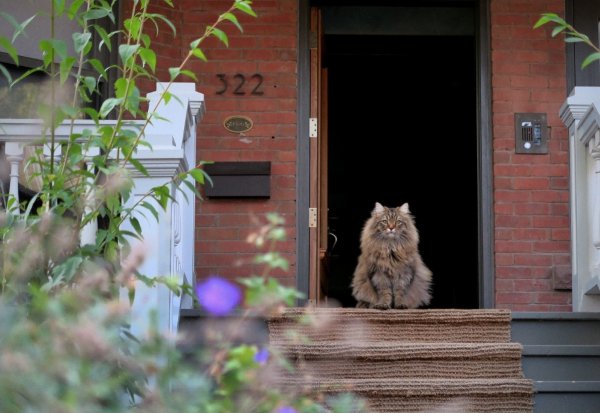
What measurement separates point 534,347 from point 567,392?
24 centimetres

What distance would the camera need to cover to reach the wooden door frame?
661 centimetres

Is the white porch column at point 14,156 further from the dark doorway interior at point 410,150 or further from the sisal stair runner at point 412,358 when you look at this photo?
the dark doorway interior at point 410,150

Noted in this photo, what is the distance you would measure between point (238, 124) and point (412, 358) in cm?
250

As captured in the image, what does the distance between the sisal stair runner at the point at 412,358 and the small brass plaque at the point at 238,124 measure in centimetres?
193

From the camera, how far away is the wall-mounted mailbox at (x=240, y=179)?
6.57 m

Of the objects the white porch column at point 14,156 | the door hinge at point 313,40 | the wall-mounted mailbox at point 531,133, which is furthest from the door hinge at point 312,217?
the white porch column at point 14,156

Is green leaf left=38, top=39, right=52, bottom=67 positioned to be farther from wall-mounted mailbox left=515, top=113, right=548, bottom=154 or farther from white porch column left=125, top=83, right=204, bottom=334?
wall-mounted mailbox left=515, top=113, right=548, bottom=154

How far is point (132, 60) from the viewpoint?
3.38 meters

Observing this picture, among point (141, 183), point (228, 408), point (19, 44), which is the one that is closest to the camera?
point (228, 408)

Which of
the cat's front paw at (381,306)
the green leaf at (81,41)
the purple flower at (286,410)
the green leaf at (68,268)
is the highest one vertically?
the green leaf at (81,41)

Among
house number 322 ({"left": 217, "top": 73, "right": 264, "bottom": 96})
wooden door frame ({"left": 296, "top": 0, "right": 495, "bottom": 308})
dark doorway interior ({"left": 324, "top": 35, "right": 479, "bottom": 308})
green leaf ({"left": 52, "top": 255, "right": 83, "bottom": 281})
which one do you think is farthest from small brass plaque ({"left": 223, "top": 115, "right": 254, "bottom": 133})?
green leaf ({"left": 52, "top": 255, "right": 83, "bottom": 281})

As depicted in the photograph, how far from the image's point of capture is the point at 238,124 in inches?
263

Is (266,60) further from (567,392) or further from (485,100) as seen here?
(567,392)

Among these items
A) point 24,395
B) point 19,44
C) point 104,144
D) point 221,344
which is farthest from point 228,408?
point 19,44
